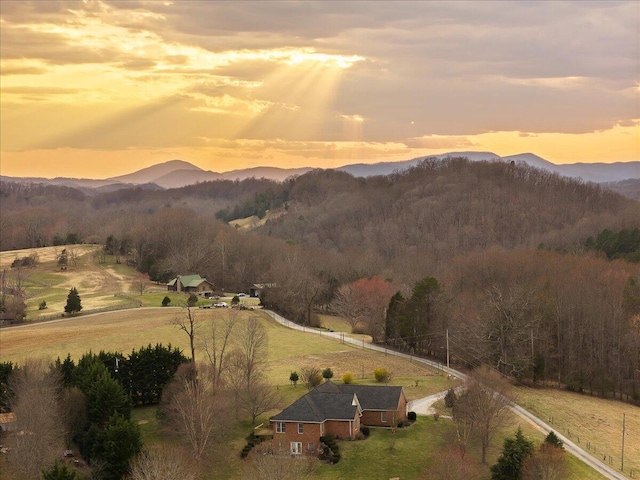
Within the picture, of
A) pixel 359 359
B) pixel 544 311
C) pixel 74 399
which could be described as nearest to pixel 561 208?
pixel 544 311

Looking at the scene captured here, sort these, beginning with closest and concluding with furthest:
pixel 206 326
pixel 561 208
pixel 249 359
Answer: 1. pixel 249 359
2. pixel 206 326
3. pixel 561 208

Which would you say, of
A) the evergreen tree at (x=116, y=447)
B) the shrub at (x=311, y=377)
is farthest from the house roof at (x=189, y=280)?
the evergreen tree at (x=116, y=447)

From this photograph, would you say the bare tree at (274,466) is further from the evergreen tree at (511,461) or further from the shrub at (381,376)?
the shrub at (381,376)

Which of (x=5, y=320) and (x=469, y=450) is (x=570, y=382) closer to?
(x=469, y=450)

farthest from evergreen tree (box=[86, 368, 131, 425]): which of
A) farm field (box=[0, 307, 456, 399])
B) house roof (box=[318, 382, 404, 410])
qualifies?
farm field (box=[0, 307, 456, 399])

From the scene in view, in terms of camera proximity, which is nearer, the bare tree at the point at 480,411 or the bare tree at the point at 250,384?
the bare tree at the point at 480,411

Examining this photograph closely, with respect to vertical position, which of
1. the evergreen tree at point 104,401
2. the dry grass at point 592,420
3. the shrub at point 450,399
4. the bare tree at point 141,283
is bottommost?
the dry grass at point 592,420

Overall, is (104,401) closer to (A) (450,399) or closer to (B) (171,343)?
(A) (450,399)
